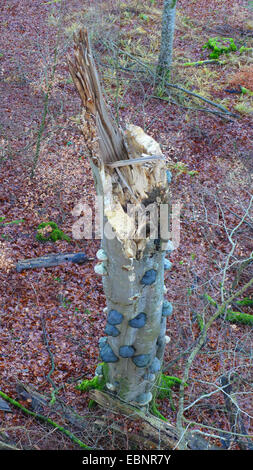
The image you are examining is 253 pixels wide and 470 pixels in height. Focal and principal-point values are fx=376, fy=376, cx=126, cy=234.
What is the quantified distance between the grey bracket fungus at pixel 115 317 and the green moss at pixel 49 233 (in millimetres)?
5583

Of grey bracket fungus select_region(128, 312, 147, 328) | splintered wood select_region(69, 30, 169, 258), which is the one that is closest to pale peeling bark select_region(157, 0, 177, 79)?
splintered wood select_region(69, 30, 169, 258)

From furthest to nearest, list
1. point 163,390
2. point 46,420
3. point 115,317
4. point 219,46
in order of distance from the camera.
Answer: point 219,46 → point 163,390 → point 46,420 → point 115,317

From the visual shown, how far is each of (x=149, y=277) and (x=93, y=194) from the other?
7.05m

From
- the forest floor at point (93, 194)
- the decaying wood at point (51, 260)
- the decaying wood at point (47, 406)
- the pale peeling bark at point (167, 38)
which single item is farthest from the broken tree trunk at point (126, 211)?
the pale peeling bark at point (167, 38)

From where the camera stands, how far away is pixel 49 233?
930 cm

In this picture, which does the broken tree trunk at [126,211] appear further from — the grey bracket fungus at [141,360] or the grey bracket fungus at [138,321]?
the grey bracket fungus at [141,360]

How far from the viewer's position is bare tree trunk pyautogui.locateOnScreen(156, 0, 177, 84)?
41.1ft

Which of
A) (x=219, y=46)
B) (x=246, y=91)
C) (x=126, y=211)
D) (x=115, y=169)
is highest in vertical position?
(x=219, y=46)

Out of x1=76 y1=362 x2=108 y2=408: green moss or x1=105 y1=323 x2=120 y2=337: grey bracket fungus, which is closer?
x1=105 y1=323 x2=120 y2=337: grey bracket fungus

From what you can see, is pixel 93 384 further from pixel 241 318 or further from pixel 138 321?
pixel 241 318

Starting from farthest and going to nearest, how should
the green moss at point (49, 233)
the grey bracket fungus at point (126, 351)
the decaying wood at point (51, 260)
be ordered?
the green moss at point (49, 233) < the decaying wood at point (51, 260) < the grey bracket fungus at point (126, 351)

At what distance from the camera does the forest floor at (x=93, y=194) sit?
21.4 feet

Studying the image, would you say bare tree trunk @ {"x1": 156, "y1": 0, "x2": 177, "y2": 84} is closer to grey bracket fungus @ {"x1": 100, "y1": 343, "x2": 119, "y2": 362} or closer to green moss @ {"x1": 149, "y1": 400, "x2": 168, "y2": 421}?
green moss @ {"x1": 149, "y1": 400, "x2": 168, "y2": 421}

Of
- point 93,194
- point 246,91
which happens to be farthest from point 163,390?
point 246,91
